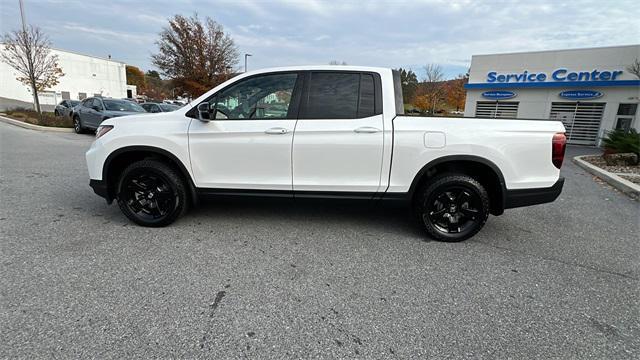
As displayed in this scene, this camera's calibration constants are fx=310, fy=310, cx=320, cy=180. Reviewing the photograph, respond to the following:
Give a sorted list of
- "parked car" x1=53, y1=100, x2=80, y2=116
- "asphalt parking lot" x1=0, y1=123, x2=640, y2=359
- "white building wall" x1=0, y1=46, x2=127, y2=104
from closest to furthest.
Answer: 1. "asphalt parking lot" x1=0, y1=123, x2=640, y2=359
2. "parked car" x1=53, y1=100, x2=80, y2=116
3. "white building wall" x1=0, y1=46, x2=127, y2=104

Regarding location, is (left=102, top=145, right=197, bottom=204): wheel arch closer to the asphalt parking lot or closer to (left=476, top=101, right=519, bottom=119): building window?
the asphalt parking lot

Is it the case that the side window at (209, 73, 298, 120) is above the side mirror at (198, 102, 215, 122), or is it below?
above

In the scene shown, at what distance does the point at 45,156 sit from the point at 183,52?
16984mm

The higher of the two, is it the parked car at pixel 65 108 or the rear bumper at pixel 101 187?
the parked car at pixel 65 108

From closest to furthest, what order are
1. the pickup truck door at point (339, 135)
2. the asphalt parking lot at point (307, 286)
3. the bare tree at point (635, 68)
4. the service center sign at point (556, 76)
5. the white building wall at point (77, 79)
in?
the asphalt parking lot at point (307, 286)
the pickup truck door at point (339, 135)
the bare tree at point (635, 68)
the service center sign at point (556, 76)
the white building wall at point (77, 79)

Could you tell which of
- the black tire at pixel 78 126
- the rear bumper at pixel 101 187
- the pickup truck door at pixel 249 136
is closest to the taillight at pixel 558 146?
the pickup truck door at pixel 249 136

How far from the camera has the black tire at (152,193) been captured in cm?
358

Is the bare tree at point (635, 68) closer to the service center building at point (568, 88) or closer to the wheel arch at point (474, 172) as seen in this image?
the service center building at point (568, 88)

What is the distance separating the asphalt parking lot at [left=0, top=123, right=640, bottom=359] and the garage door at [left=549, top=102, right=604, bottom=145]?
17189mm

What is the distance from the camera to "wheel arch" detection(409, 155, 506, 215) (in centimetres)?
330

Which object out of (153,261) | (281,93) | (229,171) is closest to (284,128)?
(281,93)

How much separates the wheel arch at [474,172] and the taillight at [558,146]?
563mm

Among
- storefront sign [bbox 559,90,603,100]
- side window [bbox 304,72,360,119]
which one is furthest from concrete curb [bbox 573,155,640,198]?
storefront sign [bbox 559,90,603,100]

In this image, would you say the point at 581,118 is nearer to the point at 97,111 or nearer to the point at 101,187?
the point at 101,187
